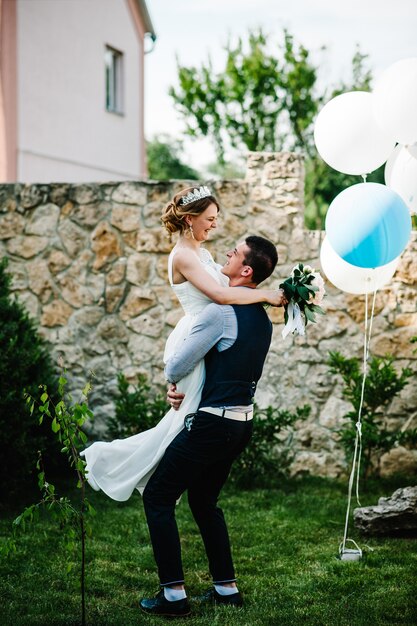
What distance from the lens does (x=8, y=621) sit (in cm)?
358

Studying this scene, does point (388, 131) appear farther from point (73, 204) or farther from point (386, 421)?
point (73, 204)

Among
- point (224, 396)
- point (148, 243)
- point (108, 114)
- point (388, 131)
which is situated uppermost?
point (108, 114)

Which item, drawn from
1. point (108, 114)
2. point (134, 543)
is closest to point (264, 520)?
point (134, 543)

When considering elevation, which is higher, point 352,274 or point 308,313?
point 352,274

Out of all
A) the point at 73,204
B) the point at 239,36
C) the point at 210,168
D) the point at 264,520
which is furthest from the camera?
the point at 210,168

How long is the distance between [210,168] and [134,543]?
31235 mm

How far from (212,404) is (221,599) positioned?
1009 millimetres

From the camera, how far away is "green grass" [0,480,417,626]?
12.1ft

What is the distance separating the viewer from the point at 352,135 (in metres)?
4.24

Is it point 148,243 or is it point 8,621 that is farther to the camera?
point 148,243

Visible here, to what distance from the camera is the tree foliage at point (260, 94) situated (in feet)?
62.0

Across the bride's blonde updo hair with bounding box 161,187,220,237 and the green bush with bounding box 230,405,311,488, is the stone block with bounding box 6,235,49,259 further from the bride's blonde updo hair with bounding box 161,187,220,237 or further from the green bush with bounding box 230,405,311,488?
the bride's blonde updo hair with bounding box 161,187,220,237

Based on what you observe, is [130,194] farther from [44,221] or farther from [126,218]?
[44,221]

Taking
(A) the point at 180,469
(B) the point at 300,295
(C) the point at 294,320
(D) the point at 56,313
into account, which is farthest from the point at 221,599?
(D) the point at 56,313
